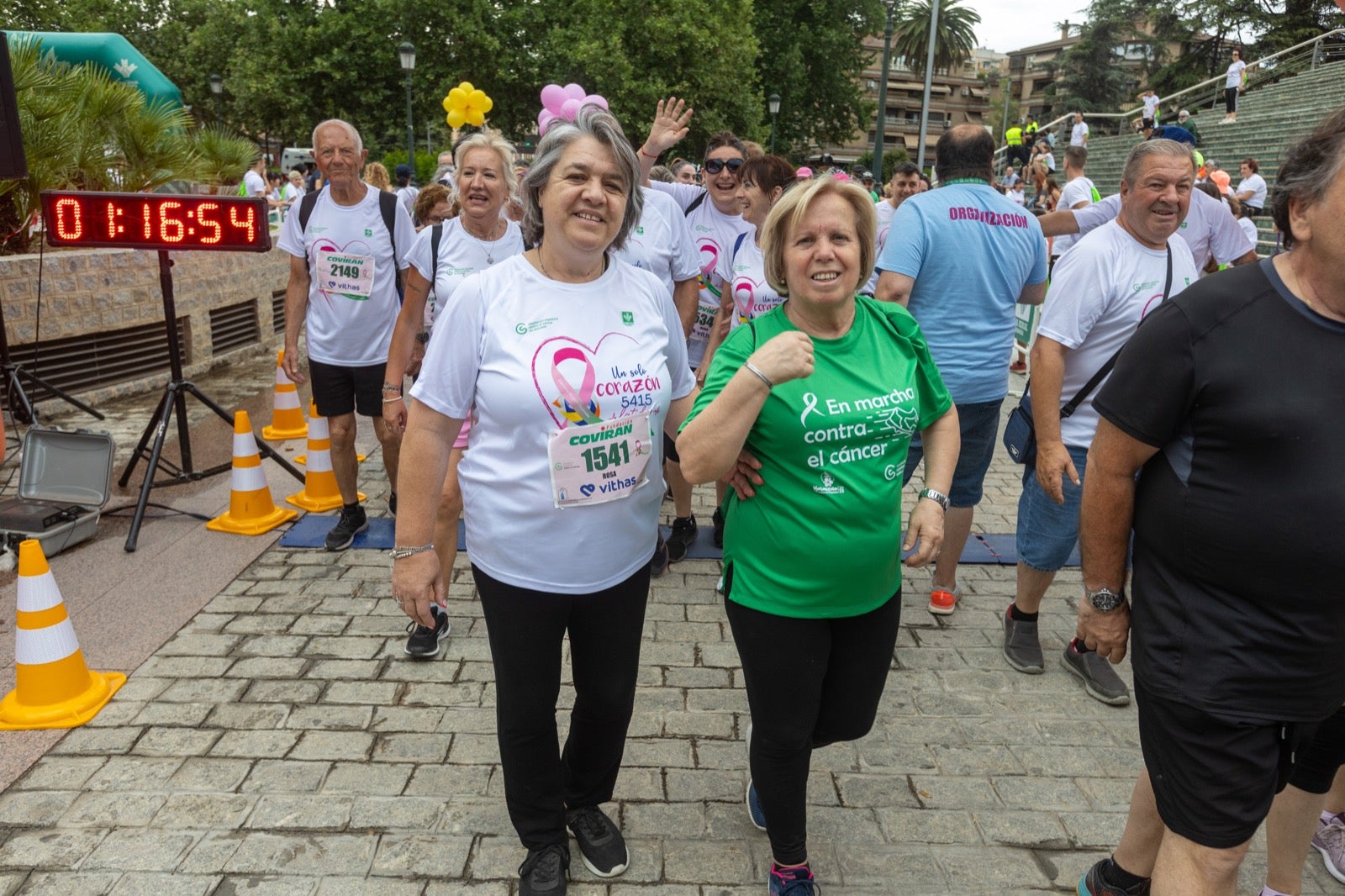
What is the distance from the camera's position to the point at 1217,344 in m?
1.87

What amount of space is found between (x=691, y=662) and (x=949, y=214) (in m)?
2.25

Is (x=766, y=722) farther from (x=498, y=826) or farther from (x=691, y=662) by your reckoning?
(x=691, y=662)

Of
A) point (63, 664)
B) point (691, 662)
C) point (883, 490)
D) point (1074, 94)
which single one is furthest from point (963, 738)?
point (1074, 94)

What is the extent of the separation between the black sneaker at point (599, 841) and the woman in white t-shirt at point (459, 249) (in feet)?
5.01

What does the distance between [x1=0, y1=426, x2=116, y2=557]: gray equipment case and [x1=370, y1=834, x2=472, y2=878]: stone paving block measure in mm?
3340

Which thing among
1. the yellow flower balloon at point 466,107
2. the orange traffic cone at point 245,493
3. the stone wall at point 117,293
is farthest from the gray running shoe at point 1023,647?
the yellow flower balloon at point 466,107

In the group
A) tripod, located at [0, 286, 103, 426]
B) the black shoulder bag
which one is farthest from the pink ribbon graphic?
tripod, located at [0, 286, 103, 426]

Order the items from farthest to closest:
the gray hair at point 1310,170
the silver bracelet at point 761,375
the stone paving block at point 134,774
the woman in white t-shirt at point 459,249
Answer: the woman in white t-shirt at point 459,249, the stone paving block at point 134,774, the silver bracelet at point 761,375, the gray hair at point 1310,170

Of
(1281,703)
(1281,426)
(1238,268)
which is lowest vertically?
(1281,703)

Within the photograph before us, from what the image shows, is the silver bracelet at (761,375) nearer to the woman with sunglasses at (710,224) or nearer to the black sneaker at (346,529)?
the woman with sunglasses at (710,224)

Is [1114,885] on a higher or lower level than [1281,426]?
lower

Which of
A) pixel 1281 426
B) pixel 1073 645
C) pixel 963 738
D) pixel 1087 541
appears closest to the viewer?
pixel 1281 426

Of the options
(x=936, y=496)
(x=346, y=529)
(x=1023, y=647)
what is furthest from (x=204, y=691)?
(x=1023, y=647)

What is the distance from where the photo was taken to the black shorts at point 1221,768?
1986mm
